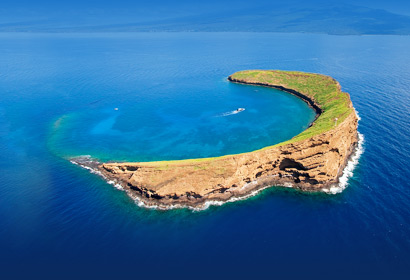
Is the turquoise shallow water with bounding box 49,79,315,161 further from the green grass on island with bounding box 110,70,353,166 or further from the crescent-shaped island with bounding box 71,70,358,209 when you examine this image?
the crescent-shaped island with bounding box 71,70,358,209

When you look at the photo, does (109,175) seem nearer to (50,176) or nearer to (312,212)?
(50,176)

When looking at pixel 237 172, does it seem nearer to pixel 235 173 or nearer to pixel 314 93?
pixel 235 173

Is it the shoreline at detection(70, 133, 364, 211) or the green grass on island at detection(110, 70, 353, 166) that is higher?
the green grass on island at detection(110, 70, 353, 166)

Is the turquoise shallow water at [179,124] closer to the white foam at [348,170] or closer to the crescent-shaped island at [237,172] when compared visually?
the crescent-shaped island at [237,172]

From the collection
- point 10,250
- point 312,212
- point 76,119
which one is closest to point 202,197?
point 312,212

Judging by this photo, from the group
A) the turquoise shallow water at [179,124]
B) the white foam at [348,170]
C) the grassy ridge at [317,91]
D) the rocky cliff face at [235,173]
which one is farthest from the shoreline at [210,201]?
the grassy ridge at [317,91]

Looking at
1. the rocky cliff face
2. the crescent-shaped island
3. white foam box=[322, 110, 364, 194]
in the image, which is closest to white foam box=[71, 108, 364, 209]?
white foam box=[322, 110, 364, 194]

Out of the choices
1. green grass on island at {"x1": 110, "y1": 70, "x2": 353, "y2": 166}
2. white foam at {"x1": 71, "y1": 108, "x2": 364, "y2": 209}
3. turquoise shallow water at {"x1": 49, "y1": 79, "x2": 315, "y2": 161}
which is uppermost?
green grass on island at {"x1": 110, "y1": 70, "x2": 353, "y2": 166}
